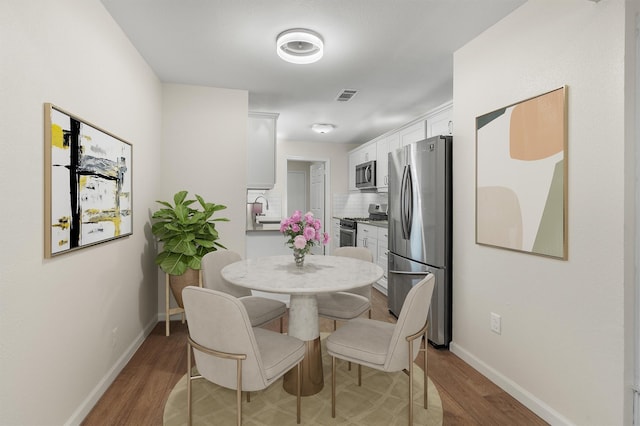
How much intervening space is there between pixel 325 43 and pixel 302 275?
1787 mm

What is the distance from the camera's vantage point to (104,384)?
227 centimetres

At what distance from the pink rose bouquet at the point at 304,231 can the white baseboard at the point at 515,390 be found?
1500 millimetres

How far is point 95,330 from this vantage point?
→ 7.13ft

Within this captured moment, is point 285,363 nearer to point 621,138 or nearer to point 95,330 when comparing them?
point 95,330

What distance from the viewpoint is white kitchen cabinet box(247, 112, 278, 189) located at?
4.22m

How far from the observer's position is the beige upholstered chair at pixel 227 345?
1529 mm

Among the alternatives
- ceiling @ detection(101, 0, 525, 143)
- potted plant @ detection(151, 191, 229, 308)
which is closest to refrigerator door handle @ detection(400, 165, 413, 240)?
ceiling @ detection(101, 0, 525, 143)

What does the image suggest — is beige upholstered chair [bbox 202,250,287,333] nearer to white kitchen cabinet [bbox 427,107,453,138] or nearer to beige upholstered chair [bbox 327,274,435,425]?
beige upholstered chair [bbox 327,274,435,425]

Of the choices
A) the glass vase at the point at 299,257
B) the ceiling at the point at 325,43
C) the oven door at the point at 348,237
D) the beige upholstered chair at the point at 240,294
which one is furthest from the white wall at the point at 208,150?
the oven door at the point at 348,237

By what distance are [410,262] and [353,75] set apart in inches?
73.6

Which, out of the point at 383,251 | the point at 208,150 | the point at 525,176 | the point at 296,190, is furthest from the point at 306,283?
the point at 296,190

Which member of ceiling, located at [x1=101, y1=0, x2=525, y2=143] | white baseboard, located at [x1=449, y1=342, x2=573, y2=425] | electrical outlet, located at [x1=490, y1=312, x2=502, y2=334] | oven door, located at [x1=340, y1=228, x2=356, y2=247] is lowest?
white baseboard, located at [x1=449, y1=342, x2=573, y2=425]

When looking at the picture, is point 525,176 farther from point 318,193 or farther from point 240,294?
point 318,193

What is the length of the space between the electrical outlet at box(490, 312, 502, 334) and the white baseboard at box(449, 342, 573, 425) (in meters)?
0.28
